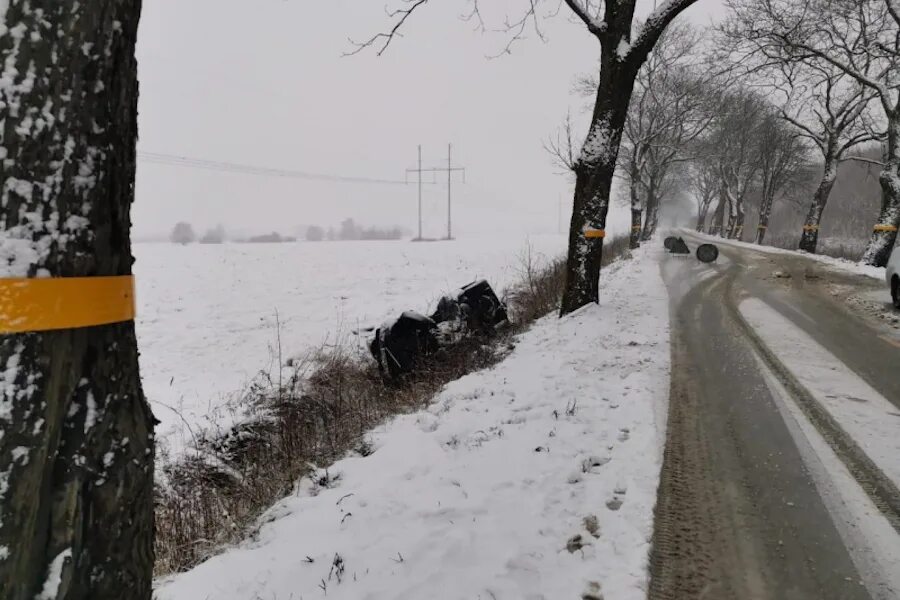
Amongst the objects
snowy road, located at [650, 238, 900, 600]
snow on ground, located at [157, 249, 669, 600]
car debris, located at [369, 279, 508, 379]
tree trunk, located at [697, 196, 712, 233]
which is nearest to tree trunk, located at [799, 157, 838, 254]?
snowy road, located at [650, 238, 900, 600]

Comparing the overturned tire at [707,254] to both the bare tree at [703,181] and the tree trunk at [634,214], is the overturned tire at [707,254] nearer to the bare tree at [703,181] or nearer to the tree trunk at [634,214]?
the tree trunk at [634,214]

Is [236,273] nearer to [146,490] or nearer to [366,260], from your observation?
[366,260]

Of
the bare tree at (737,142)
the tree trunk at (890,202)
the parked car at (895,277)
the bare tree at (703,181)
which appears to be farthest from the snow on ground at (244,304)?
the bare tree at (703,181)

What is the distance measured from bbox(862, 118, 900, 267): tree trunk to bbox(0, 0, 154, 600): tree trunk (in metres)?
20.5

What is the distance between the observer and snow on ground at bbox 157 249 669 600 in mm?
2770

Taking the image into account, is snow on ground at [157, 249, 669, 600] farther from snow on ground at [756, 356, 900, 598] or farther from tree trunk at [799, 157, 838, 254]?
tree trunk at [799, 157, 838, 254]

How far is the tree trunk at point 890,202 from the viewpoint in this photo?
648 inches

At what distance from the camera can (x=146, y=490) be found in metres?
1.60

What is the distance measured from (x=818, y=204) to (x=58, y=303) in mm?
27426

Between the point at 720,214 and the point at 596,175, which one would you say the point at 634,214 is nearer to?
the point at 596,175

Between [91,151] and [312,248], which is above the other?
[91,151]

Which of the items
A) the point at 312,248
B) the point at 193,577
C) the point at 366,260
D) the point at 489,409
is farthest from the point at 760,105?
the point at 193,577

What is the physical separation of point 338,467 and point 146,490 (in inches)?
112

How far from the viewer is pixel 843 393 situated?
517 cm
